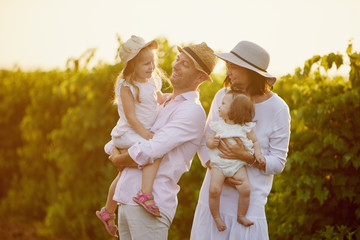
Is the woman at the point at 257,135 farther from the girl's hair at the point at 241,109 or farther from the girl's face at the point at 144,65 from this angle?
the girl's face at the point at 144,65

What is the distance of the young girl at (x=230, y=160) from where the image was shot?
10.4 ft

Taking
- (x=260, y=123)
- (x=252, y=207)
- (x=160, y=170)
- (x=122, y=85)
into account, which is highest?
(x=122, y=85)

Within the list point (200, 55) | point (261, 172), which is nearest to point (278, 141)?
point (261, 172)

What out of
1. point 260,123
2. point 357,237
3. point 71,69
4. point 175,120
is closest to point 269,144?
point 260,123

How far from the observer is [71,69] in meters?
8.05

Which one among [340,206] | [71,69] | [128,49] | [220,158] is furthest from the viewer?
[71,69]

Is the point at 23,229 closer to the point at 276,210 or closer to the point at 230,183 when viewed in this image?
the point at 276,210

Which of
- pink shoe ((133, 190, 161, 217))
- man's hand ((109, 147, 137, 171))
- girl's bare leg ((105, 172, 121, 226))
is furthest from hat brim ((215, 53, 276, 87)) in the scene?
girl's bare leg ((105, 172, 121, 226))

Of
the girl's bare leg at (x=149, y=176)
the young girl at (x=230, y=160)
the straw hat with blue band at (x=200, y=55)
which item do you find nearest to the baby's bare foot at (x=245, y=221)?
the young girl at (x=230, y=160)

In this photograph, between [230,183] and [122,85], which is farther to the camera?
[122,85]

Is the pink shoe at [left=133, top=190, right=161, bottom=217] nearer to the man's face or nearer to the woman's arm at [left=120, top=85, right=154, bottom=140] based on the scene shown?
the woman's arm at [left=120, top=85, right=154, bottom=140]

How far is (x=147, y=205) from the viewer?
10.6 feet

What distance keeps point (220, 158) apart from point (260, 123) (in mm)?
360

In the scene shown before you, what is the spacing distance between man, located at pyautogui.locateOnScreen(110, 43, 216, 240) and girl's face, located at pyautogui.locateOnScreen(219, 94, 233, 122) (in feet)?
0.79
